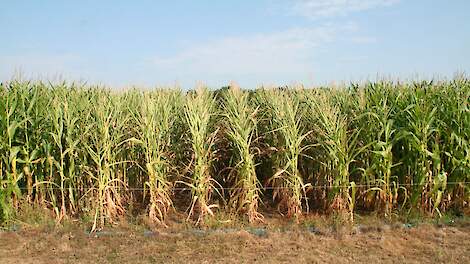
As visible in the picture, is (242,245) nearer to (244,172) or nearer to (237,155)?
(244,172)

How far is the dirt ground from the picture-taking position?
5.35 meters

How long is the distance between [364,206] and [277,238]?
73.9 inches

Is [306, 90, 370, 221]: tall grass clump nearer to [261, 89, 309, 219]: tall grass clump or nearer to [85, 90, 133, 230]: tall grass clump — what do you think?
[261, 89, 309, 219]: tall grass clump

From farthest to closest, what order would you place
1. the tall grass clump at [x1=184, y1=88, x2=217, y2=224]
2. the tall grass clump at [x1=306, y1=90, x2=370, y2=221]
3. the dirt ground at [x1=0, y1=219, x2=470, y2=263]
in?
1. the tall grass clump at [x1=306, y1=90, x2=370, y2=221]
2. the tall grass clump at [x1=184, y1=88, x2=217, y2=224]
3. the dirt ground at [x1=0, y1=219, x2=470, y2=263]

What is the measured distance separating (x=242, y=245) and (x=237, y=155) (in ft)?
5.37

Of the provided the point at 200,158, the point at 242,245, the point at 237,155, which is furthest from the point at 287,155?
the point at 242,245

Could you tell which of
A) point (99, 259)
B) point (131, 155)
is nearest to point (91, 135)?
point (131, 155)

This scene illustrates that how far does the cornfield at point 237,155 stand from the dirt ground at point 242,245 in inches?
15.9

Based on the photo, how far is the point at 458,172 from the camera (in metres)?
6.94

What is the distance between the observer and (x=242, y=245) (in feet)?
18.6

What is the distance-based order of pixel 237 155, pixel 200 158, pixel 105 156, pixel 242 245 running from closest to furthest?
pixel 242 245
pixel 200 158
pixel 105 156
pixel 237 155

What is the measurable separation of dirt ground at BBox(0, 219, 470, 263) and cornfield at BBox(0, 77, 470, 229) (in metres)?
0.40

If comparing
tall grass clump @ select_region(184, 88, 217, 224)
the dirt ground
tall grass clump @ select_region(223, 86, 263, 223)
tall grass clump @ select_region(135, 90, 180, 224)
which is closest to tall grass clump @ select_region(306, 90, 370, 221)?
the dirt ground

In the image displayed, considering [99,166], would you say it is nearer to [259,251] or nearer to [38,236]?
[38,236]
